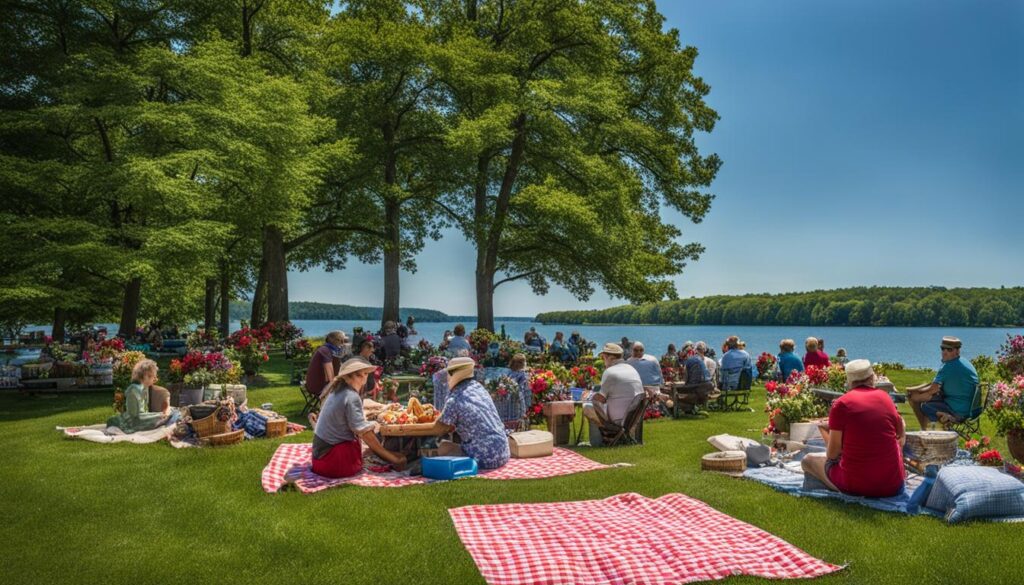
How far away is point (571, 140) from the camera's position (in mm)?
25953

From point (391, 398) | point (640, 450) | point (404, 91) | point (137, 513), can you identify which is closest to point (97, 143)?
point (404, 91)

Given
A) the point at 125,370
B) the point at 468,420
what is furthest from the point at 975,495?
the point at 125,370

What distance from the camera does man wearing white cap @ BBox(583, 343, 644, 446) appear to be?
9914 millimetres

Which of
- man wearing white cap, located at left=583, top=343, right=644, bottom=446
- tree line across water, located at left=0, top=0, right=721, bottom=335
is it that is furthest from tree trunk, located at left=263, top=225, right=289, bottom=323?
man wearing white cap, located at left=583, top=343, right=644, bottom=446

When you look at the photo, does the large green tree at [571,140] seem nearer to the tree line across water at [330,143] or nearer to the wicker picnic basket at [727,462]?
the tree line across water at [330,143]

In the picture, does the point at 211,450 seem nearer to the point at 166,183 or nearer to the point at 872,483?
the point at 872,483

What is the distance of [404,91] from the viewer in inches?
1068

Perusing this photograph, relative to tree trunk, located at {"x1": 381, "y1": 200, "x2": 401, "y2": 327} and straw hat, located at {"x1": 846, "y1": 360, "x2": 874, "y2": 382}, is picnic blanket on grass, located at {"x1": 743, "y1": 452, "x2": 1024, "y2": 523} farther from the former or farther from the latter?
tree trunk, located at {"x1": 381, "y1": 200, "x2": 401, "y2": 327}

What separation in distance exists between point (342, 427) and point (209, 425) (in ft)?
11.1

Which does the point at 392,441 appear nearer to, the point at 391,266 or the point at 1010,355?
the point at 1010,355

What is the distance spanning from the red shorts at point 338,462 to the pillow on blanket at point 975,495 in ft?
20.2

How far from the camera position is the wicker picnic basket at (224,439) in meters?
9.69

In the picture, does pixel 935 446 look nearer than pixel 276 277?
Yes

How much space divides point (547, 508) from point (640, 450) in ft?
11.5
